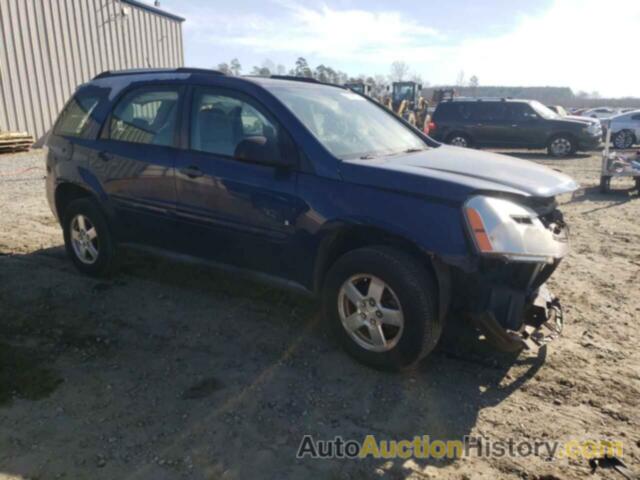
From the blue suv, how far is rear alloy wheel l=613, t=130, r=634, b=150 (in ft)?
57.6

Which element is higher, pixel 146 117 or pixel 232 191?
pixel 146 117

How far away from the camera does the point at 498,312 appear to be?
119 inches

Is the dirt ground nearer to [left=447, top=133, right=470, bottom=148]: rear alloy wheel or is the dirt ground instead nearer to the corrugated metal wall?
[left=447, top=133, right=470, bottom=148]: rear alloy wheel

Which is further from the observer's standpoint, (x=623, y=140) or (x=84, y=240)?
(x=623, y=140)

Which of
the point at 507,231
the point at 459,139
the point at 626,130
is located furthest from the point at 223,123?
the point at 626,130

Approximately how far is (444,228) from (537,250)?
0.56 meters

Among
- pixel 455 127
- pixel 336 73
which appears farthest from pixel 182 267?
pixel 336 73

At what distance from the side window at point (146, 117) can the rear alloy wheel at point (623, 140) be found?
1900 centimetres

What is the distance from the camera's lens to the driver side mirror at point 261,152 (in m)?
3.31

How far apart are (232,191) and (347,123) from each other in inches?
41.6

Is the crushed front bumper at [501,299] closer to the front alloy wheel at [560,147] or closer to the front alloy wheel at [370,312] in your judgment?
the front alloy wheel at [370,312]

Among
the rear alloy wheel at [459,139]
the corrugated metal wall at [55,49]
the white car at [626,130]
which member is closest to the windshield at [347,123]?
the rear alloy wheel at [459,139]

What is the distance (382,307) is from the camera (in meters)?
3.17

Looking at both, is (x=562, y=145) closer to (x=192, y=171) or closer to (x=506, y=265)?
(x=506, y=265)
